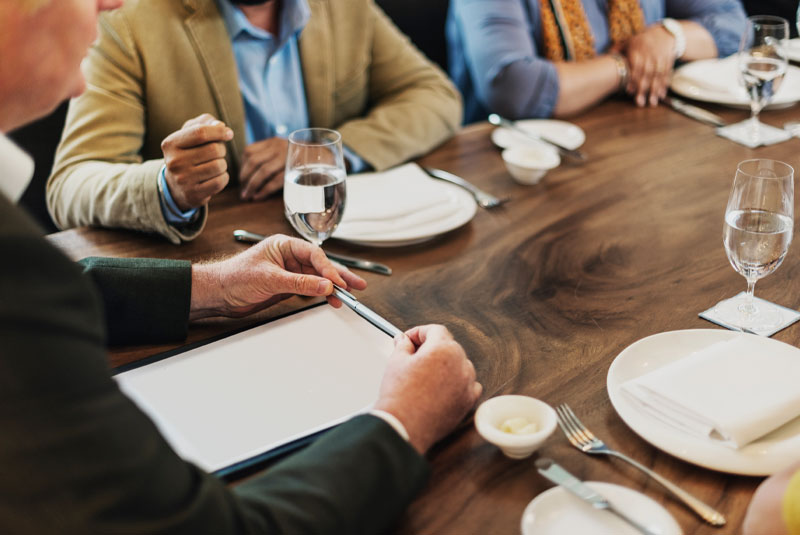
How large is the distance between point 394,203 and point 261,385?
0.52 meters

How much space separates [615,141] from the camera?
1676 mm

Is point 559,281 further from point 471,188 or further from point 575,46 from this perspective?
point 575,46

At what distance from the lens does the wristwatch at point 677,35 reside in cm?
202

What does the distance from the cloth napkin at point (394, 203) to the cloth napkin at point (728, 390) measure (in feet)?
1.72

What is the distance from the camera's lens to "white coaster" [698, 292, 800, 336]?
996 mm

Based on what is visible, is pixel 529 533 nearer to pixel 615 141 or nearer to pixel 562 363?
pixel 562 363

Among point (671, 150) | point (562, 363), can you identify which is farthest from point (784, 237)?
point (671, 150)

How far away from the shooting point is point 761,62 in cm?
164

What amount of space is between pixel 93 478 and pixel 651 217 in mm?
1051

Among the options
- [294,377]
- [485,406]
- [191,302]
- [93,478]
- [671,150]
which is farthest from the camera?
[671,150]

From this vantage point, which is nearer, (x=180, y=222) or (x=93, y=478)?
(x=93, y=478)

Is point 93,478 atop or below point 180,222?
atop

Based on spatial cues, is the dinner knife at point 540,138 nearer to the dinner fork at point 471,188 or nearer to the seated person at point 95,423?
the dinner fork at point 471,188

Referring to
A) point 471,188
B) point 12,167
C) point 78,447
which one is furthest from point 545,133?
point 78,447
